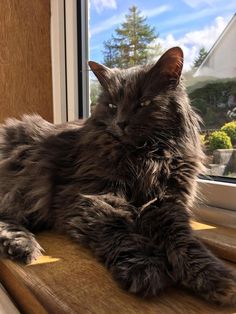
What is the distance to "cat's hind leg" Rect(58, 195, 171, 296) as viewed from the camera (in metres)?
0.81

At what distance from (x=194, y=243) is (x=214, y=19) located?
84 cm

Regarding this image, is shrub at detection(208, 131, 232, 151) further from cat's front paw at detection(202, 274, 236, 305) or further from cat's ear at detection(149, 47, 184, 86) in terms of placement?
cat's front paw at detection(202, 274, 236, 305)

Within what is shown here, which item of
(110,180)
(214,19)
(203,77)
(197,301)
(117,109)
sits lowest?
(197,301)

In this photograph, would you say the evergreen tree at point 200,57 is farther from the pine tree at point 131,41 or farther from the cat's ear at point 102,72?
the cat's ear at point 102,72

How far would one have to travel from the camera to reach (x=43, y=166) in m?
1.27

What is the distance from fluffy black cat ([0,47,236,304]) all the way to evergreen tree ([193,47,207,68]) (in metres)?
0.25

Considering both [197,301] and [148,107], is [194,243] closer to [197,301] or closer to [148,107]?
[197,301]

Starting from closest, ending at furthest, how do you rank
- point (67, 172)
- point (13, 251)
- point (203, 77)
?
point (13, 251) < point (67, 172) < point (203, 77)

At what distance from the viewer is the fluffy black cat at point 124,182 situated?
876mm

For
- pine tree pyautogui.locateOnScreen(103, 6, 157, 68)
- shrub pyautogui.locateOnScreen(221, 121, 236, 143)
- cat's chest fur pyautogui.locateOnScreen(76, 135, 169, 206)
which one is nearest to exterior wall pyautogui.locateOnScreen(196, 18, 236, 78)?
shrub pyautogui.locateOnScreen(221, 121, 236, 143)

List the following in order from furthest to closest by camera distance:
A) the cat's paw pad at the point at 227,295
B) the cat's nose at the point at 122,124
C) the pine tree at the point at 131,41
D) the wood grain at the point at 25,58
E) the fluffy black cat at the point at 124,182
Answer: the wood grain at the point at 25,58 < the pine tree at the point at 131,41 < the cat's nose at the point at 122,124 < the fluffy black cat at the point at 124,182 < the cat's paw pad at the point at 227,295

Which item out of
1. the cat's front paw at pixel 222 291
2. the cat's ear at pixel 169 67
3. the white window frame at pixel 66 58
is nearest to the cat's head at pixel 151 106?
the cat's ear at pixel 169 67

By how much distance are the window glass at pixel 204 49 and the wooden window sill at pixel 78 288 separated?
362 millimetres

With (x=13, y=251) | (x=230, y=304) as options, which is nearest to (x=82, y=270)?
(x=13, y=251)
